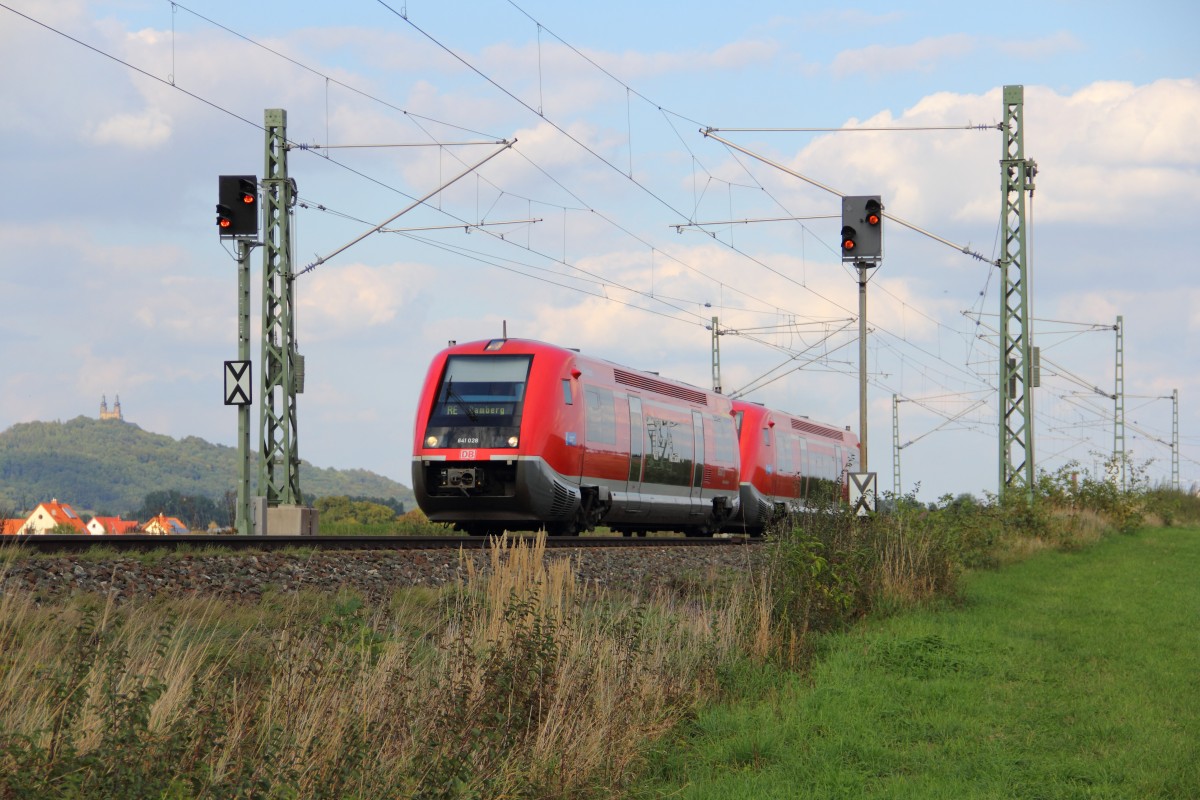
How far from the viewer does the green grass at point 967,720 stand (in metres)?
7.78

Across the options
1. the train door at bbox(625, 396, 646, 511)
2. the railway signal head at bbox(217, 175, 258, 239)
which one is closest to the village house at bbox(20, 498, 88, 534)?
the railway signal head at bbox(217, 175, 258, 239)

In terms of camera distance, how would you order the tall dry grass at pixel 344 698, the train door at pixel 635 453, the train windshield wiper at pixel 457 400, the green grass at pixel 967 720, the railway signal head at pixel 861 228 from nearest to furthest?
the tall dry grass at pixel 344 698 → the green grass at pixel 967 720 → the railway signal head at pixel 861 228 → the train windshield wiper at pixel 457 400 → the train door at pixel 635 453

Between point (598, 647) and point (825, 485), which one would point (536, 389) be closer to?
point (825, 485)

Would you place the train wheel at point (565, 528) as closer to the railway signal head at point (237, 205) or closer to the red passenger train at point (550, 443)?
the red passenger train at point (550, 443)

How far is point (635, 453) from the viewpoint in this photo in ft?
87.6

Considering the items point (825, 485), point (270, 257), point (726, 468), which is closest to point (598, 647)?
point (825, 485)

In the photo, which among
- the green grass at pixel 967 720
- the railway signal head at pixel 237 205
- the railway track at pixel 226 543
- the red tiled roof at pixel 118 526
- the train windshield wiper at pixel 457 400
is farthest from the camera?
the red tiled roof at pixel 118 526

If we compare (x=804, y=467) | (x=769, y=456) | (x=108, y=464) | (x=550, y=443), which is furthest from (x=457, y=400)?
(x=108, y=464)

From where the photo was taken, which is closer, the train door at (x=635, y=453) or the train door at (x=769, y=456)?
the train door at (x=635, y=453)

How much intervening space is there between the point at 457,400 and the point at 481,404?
43 cm

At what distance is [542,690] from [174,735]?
9.24 ft

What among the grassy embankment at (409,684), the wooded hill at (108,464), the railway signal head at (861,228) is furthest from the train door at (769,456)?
the wooded hill at (108,464)

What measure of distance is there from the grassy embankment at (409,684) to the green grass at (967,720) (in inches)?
4.2

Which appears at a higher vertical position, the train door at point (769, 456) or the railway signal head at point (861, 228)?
the railway signal head at point (861, 228)
